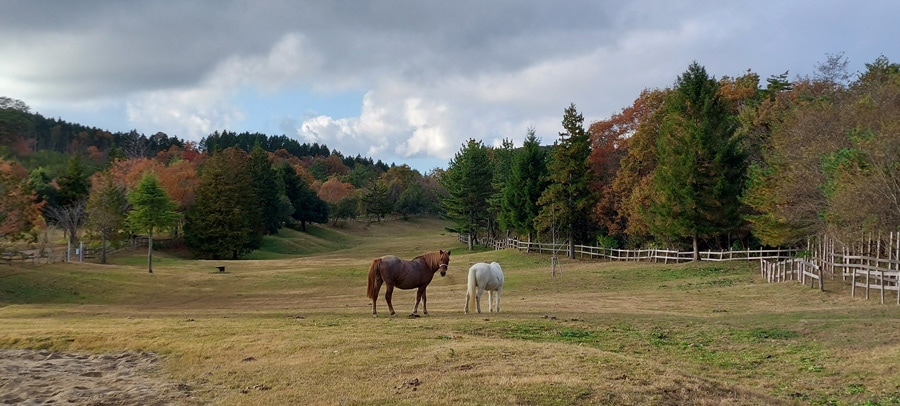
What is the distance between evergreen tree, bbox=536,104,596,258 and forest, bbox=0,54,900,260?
0.11 metres

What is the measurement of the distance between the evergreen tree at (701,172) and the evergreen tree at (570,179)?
317 inches

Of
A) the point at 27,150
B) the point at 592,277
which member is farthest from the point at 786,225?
the point at 27,150

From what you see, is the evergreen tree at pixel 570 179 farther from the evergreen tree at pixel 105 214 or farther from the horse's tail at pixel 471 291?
the evergreen tree at pixel 105 214

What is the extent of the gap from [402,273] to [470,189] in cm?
4869

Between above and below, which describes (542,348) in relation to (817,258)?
below

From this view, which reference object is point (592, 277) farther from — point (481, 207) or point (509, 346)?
point (481, 207)

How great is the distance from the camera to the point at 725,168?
Answer: 3938cm

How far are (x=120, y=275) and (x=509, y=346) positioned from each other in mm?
33256

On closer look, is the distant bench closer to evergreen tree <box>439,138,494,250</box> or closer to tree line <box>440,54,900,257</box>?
tree line <box>440,54,900,257</box>

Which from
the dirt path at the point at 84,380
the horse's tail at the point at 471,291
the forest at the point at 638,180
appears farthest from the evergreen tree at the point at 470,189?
the dirt path at the point at 84,380

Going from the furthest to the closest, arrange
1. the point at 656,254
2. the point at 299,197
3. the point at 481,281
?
the point at 299,197
the point at 656,254
the point at 481,281

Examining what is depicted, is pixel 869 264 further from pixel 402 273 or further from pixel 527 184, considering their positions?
pixel 527 184

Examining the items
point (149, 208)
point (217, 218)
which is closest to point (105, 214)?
point (149, 208)

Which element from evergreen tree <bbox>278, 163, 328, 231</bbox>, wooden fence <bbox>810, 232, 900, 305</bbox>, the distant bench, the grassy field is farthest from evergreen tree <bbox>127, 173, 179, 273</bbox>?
evergreen tree <bbox>278, 163, 328, 231</bbox>
